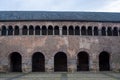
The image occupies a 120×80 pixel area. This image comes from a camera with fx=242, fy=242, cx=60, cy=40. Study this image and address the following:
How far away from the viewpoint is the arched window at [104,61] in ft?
108

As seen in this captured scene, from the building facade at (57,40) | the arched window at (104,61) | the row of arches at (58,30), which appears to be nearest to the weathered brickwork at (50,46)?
the building facade at (57,40)

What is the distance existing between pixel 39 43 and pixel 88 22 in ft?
22.3

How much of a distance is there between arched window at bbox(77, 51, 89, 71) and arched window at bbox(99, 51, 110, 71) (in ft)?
6.25

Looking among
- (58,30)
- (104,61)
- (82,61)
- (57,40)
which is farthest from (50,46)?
(104,61)

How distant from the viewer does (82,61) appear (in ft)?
108

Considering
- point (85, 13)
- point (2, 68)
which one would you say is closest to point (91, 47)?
point (85, 13)

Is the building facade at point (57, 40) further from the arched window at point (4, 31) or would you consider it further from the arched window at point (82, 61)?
the arched window at point (82, 61)

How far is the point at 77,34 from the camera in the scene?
31047 mm

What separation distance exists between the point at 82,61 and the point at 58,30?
567cm

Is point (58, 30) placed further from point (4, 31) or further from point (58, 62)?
point (4, 31)

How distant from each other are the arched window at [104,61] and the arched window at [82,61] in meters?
1.91

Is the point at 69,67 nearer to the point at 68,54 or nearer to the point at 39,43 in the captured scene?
the point at 68,54

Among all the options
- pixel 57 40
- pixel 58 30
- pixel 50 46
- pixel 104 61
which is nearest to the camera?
pixel 50 46

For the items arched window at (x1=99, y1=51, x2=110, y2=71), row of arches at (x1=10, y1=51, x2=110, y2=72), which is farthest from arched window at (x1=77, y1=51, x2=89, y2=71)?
arched window at (x1=99, y1=51, x2=110, y2=71)
